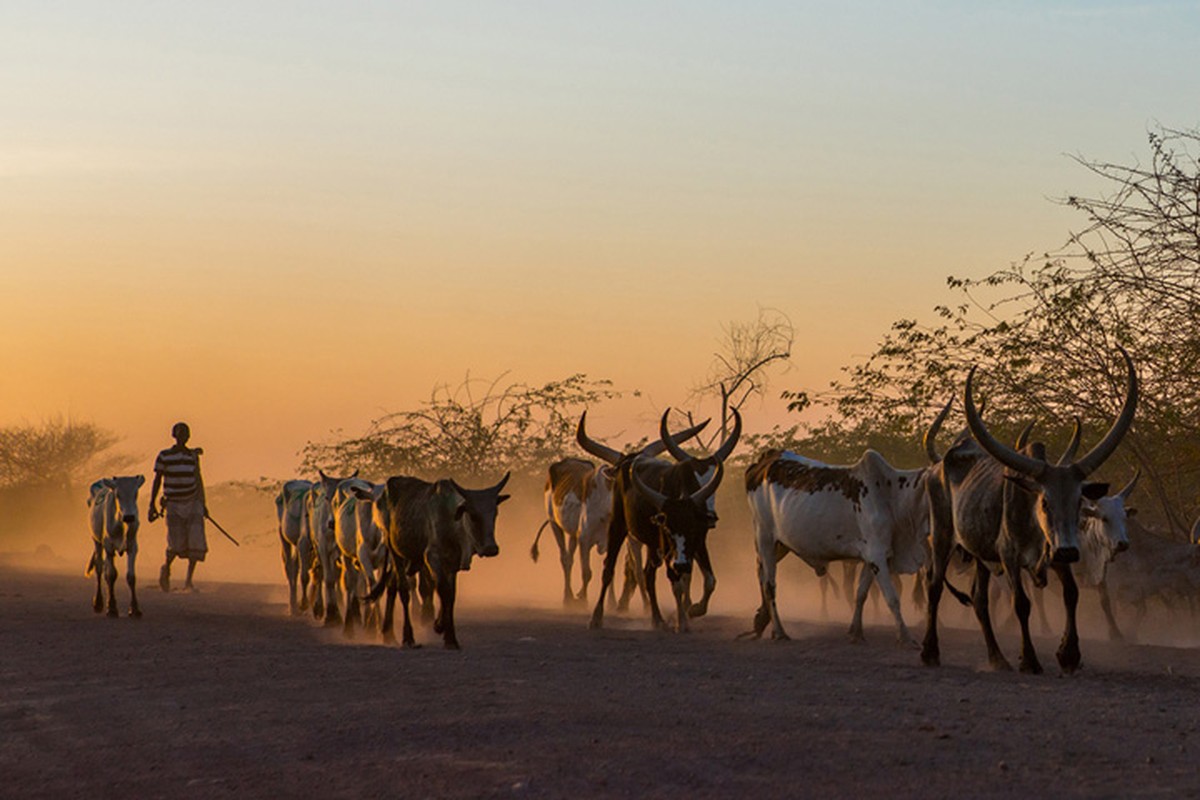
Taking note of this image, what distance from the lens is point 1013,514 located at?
43.9ft

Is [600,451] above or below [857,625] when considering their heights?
above

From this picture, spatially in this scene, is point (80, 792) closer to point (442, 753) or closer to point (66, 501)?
point (442, 753)

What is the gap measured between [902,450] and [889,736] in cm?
2502

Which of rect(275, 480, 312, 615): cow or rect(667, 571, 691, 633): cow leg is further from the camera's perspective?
rect(275, 480, 312, 615): cow

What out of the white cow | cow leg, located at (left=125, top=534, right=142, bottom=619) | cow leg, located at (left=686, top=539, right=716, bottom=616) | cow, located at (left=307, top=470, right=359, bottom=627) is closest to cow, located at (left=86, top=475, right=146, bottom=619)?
cow leg, located at (left=125, top=534, right=142, bottom=619)

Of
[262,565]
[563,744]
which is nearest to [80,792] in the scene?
[563,744]

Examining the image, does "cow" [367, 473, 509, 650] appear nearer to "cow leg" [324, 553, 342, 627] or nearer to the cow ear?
"cow leg" [324, 553, 342, 627]

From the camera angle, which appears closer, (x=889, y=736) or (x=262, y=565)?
(x=889, y=736)

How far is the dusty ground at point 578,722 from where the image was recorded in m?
8.45

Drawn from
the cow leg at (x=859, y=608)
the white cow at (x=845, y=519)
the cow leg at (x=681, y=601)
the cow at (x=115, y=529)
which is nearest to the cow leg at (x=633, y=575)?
the cow leg at (x=681, y=601)

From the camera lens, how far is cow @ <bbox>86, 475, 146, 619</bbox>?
19.8 metres

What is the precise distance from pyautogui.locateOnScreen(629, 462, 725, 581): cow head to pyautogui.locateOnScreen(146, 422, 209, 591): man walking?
6.90 metres

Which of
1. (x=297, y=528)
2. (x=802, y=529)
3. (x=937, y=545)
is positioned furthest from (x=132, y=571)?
(x=937, y=545)

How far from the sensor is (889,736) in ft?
31.1
